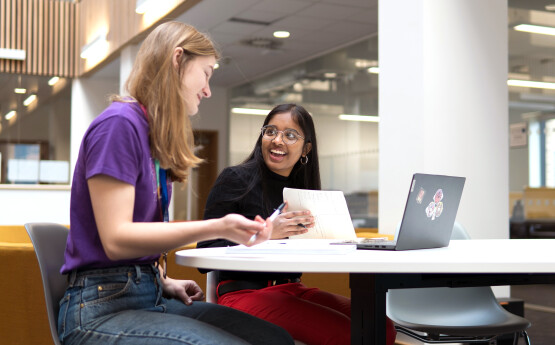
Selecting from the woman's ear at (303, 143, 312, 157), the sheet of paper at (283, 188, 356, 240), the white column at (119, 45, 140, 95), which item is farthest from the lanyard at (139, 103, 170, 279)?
the white column at (119, 45, 140, 95)

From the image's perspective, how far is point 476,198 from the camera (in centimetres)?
421

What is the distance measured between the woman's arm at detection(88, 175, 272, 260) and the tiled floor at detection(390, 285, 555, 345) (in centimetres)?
266

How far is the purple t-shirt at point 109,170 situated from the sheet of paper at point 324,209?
0.50m

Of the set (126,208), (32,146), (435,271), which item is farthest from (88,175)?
(32,146)

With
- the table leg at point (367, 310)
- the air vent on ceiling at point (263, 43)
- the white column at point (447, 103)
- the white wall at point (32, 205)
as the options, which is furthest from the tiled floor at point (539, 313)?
the white wall at point (32, 205)

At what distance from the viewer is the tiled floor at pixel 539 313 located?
4.57 meters

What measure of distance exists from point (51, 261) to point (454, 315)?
1.73 m

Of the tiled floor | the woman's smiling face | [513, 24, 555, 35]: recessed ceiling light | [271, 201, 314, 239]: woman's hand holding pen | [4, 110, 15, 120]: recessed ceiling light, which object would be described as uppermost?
[513, 24, 555, 35]: recessed ceiling light

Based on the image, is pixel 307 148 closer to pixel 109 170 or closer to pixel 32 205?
pixel 109 170

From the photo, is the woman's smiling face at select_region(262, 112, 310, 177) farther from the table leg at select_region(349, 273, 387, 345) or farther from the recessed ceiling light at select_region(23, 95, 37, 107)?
the recessed ceiling light at select_region(23, 95, 37, 107)

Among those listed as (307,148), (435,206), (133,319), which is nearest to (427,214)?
(435,206)

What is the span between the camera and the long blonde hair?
64.4 inches

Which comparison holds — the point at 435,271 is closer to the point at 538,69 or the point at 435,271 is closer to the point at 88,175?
the point at 88,175

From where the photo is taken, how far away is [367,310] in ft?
5.29
